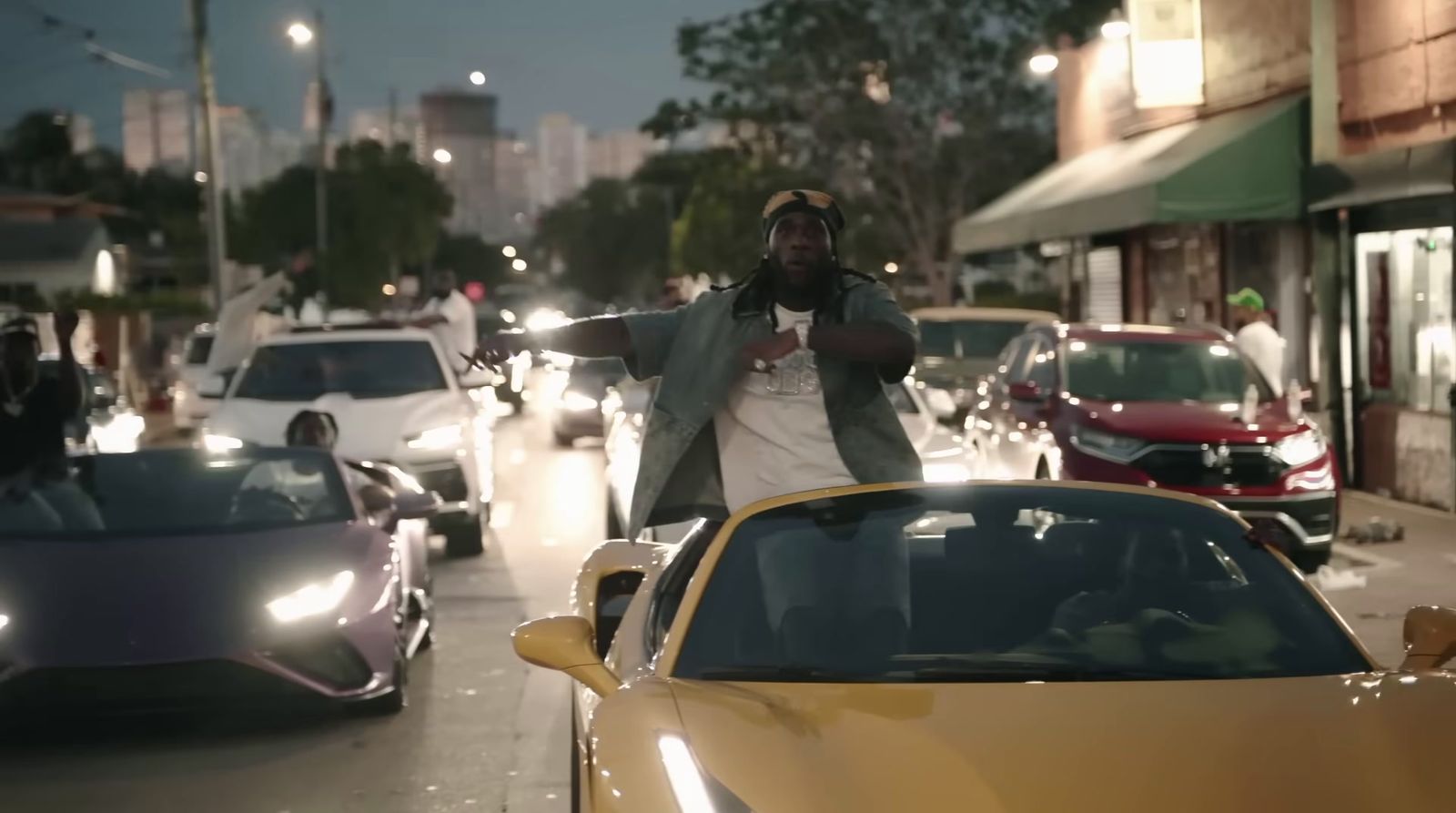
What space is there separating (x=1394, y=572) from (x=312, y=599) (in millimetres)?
7671

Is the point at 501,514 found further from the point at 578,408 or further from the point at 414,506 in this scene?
the point at 414,506

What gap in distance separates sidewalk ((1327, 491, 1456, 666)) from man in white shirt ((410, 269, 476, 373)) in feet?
26.2

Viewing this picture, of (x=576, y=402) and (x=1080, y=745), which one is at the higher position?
(x=1080, y=745)

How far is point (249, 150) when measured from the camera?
147m

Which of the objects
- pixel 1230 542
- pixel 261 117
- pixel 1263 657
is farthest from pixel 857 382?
pixel 261 117

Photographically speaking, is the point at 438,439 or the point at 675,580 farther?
the point at 438,439

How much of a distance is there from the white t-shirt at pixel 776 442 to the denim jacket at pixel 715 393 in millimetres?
39

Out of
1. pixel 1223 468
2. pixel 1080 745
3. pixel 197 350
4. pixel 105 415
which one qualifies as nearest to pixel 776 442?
pixel 1080 745

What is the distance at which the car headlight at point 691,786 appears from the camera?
13.1 feet

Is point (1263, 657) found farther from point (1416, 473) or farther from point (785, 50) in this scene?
point (785, 50)

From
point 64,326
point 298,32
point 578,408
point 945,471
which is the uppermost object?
point 298,32

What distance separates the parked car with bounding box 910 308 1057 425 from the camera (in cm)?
2341

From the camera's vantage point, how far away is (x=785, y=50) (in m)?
46.2

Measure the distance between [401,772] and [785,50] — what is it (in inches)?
1554
